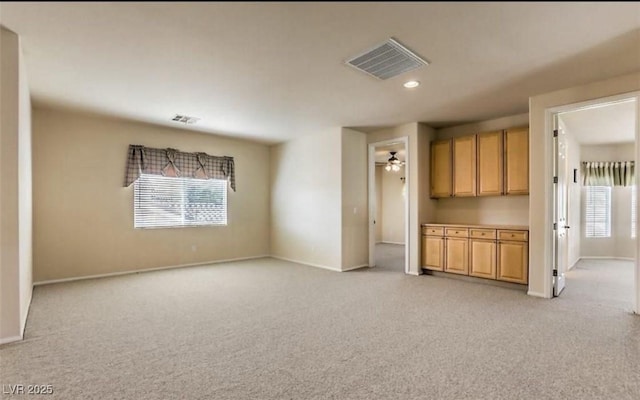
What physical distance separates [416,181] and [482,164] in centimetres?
105

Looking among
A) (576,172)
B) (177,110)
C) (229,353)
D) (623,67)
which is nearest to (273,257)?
(177,110)

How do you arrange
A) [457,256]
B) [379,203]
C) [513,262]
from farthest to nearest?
[379,203] < [457,256] < [513,262]

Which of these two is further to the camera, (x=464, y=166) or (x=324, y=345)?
(x=464, y=166)

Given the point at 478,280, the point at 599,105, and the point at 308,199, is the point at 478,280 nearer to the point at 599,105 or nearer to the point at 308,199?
the point at 599,105

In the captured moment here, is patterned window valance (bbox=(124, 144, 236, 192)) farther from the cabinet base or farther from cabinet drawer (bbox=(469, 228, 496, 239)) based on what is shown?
cabinet drawer (bbox=(469, 228, 496, 239))

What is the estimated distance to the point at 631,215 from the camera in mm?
7312

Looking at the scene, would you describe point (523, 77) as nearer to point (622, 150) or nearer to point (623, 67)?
point (623, 67)

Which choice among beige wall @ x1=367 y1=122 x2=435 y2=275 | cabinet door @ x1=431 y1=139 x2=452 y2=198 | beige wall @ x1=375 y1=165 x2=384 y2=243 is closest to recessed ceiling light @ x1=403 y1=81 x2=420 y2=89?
beige wall @ x1=367 y1=122 x2=435 y2=275

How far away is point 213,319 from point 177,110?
3.13 meters

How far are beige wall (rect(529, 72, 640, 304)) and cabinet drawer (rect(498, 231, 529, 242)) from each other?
24 centimetres

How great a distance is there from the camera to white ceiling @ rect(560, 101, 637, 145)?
481cm

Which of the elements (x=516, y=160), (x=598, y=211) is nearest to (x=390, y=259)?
(x=516, y=160)

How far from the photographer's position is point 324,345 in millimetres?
2729

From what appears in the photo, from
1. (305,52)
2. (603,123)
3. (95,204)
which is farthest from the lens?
(603,123)
